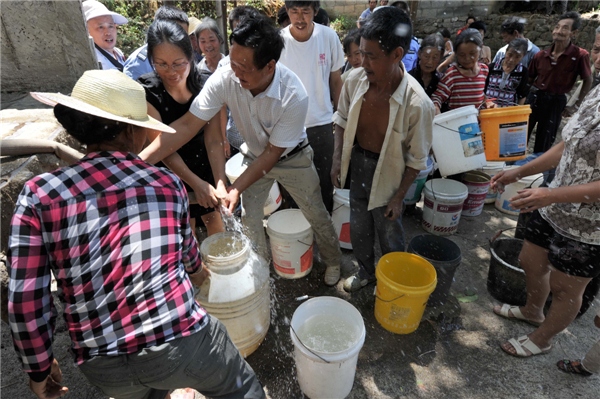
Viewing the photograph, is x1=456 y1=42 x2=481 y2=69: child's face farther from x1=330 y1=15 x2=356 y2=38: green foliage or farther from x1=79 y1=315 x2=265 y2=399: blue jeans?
x1=330 y1=15 x2=356 y2=38: green foliage

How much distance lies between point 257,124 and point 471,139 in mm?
2356

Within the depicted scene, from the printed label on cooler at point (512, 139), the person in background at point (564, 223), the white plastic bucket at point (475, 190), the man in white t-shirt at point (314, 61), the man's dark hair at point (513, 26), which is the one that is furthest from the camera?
the man's dark hair at point (513, 26)

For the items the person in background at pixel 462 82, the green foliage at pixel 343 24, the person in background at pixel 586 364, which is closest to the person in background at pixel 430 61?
the person in background at pixel 462 82

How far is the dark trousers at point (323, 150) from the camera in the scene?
3.62 meters

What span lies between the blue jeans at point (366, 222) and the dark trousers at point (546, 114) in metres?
3.52

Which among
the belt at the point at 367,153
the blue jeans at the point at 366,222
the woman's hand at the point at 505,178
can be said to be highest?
the belt at the point at 367,153

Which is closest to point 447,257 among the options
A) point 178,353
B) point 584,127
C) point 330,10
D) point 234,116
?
point 584,127

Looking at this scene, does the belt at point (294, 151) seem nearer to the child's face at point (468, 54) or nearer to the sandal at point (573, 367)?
the child's face at point (468, 54)

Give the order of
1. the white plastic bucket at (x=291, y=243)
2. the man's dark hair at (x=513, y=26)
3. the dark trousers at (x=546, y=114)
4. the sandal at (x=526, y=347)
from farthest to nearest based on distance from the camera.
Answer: the man's dark hair at (x=513, y=26) → the dark trousers at (x=546, y=114) → the white plastic bucket at (x=291, y=243) → the sandal at (x=526, y=347)

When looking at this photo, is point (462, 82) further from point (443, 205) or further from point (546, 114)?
point (546, 114)

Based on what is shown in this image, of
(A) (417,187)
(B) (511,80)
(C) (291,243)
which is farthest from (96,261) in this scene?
(B) (511,80)

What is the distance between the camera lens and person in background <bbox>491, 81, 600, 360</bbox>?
1961 mm

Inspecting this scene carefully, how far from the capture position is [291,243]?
3.11 meters

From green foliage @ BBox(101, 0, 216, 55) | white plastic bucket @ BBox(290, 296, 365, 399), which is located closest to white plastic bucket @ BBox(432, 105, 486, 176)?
white plastic bucket @ BBox(290, 296, 365, 399)
